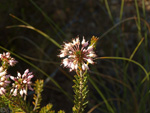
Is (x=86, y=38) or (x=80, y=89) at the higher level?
(x=86, y=38)

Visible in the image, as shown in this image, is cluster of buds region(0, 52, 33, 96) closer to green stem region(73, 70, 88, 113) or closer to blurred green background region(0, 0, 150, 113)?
green stem region(73, 70, 88, 113)

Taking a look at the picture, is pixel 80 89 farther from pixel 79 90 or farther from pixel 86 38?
pixel 86 38

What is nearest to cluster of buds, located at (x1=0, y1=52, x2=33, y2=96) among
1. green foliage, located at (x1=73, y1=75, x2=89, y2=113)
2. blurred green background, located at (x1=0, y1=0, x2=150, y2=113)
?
green foliage, located at (x1=73, y1=75, x2=89, y2=113)

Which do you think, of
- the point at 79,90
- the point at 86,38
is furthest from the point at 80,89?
the point at 86,38

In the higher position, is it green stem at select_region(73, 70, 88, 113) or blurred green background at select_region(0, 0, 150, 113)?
blurred green background at select_region(0, 0, 150, 113)

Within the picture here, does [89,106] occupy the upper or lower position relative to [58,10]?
lower

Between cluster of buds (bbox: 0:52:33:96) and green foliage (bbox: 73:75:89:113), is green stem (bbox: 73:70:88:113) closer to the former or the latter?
green foliage (bbox: 73:75:89:113)

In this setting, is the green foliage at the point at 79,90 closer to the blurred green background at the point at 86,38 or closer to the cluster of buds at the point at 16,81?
the cluster of buds at the point at 16,81

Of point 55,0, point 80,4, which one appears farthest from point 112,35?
point 55,0

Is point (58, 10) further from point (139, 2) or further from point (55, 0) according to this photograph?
point (139, 2)

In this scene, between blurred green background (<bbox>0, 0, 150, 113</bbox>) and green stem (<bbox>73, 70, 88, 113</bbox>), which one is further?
blurred green background (<bbox>0, 0, 150, 113</bbox>)

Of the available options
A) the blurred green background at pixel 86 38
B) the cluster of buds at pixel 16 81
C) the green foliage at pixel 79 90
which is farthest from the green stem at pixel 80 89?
the blurred green background at pixel 86 38
